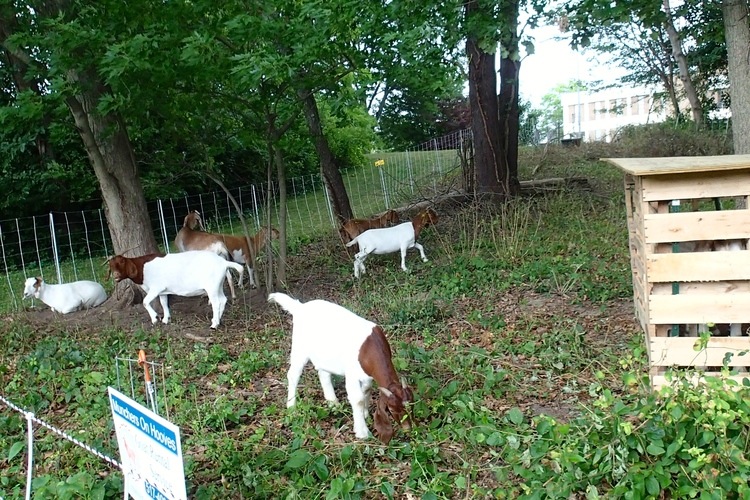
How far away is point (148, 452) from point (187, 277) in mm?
4756

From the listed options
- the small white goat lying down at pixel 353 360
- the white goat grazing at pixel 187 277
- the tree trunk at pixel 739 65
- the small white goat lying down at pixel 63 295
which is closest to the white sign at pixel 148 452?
the small white goat lying down at pixel 353 360

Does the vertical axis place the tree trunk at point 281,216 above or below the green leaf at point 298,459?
above

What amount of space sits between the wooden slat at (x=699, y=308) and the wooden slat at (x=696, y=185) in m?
0.68

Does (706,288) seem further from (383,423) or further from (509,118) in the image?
(509,118)

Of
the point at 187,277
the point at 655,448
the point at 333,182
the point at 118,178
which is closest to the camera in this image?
the point at 655,448

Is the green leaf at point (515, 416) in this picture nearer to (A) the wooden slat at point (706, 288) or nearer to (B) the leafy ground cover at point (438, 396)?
(B) the leafy ground cover at point (438, 396)

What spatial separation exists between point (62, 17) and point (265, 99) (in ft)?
7.54

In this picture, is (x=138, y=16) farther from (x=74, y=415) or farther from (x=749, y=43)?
(x=749, y=43)

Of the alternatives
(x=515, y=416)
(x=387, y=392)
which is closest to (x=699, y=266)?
(x=515, y=416)

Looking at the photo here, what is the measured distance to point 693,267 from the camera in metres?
4.34

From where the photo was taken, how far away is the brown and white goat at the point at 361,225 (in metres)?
10.6

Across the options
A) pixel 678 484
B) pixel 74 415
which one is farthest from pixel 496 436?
pixel 74 415

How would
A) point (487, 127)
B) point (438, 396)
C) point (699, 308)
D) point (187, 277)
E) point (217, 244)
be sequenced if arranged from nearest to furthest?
point (699, 308) → point (438, 396) → point (187, 277) → point (217, 244) → point (487, 127)

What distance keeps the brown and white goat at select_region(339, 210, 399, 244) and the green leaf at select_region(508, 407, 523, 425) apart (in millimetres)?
6492
